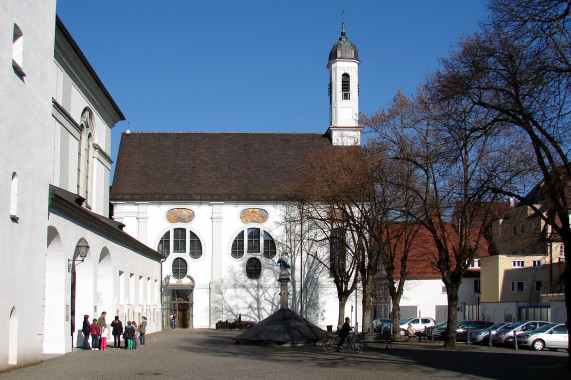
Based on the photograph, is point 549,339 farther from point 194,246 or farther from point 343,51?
point 343,51

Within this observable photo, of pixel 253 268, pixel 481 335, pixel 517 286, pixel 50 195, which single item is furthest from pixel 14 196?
pixel 517 286

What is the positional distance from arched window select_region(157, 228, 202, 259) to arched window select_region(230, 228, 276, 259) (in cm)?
286

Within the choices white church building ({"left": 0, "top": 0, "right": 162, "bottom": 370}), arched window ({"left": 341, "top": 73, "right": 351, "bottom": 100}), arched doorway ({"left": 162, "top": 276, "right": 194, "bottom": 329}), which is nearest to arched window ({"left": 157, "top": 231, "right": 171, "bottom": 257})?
arched doorway ({"left": 162, "top": 276, "right": 194, "bottom": 329})

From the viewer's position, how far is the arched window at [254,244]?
2238 inches

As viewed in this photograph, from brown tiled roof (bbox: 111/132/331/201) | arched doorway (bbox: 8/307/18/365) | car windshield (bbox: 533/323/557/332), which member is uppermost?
Result: brown tiled roof (bbox: 111/132/331/201)

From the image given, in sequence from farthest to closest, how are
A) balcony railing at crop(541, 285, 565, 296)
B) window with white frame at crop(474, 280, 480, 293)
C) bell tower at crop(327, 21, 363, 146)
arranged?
window with white frame at crop(474, 280, 480, 293) → bell tower at crop(327, 21, 363, 146) → balcony railing at crop(541, 285, 565, 296)

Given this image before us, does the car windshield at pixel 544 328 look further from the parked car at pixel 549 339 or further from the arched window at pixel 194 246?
the arched window at pixel 194 246

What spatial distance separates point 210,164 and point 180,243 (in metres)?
7.58

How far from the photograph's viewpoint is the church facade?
182 feet

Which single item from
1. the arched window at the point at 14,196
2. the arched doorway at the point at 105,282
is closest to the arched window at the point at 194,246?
the arched doorway at the point at 105,282

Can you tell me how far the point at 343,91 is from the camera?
61.9 m

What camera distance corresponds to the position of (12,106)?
17547 millimetres

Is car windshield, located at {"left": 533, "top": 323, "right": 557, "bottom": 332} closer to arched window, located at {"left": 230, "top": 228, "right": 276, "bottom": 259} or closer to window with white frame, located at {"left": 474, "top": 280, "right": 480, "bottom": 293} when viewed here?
arched window, located at {"left": 230, "top": 228, "right": 276, "bottom": 259}

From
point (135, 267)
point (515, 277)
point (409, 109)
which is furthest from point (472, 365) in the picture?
point (515, 277)
